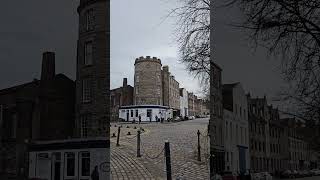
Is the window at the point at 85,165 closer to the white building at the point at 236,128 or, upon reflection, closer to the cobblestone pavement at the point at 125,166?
the cobblestone pavement at the point at 125,166

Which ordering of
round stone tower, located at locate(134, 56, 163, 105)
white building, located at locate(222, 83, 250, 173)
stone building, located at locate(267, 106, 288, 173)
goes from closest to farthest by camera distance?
stone building, located at locate(267, 106, 288, 173) → white building, located at locate(222, 83, 250, 173) → round stone tower, located at locate(134, 56, 163, 105)

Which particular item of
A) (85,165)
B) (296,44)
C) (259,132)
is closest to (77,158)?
(85,165)

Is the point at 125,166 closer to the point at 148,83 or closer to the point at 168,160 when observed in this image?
the point at 168,160

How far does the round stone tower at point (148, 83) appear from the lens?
9.25 feet

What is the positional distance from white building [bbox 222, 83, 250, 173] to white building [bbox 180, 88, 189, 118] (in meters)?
0.27

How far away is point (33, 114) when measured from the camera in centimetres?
297

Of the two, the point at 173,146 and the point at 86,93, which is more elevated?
the point at 86,93

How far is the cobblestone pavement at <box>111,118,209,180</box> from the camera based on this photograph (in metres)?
2.89

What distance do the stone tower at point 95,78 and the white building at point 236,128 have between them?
76 centimetres

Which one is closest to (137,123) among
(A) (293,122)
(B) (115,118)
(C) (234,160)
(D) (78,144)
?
(B) (115,118)

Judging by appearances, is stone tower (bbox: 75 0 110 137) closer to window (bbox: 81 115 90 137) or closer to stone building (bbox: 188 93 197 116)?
window (bbox: 81 115 90 137)

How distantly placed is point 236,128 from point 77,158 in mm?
1008

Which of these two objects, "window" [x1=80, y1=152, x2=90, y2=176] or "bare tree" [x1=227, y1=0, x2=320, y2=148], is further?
"window" [x1=80, y1=152, x2=90, y2=176]

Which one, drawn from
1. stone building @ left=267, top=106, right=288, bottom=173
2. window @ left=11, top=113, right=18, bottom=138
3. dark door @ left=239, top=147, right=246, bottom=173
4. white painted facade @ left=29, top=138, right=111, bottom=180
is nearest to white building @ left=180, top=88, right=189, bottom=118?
dark door @ left=239, top=147, right=246, bottom=173
